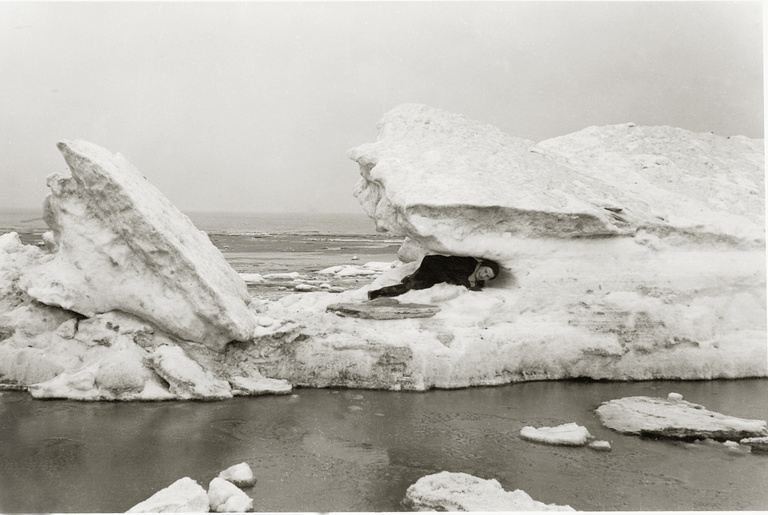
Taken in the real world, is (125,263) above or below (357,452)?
above

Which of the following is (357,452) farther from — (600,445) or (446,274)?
(446,274)

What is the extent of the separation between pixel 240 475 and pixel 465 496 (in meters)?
1.82

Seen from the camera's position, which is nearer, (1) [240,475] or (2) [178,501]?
(2) [178,501]

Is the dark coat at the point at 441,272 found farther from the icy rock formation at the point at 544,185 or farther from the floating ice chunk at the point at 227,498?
the floating ice chunk at the point at 227,498

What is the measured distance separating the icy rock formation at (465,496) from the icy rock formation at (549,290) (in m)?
2.82

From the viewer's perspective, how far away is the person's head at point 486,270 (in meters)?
9.63

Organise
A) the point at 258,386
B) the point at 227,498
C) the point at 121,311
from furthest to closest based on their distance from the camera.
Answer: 1. the point at 121,311
2. the point at 258,386
3. the point at 227,498

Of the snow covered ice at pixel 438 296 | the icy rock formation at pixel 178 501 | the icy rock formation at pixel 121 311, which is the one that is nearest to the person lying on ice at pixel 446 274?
the snow covered ice at pixel 438 296

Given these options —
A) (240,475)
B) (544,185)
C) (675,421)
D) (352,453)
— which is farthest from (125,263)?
(675,421)

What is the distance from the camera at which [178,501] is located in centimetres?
482

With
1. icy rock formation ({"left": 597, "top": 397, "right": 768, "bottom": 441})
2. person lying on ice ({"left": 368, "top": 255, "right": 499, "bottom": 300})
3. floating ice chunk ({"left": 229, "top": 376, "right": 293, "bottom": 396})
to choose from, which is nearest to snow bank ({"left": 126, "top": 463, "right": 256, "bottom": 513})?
floating ice chunk ({"left": 229, "top": 376, "right": 293, "bottom": 396})

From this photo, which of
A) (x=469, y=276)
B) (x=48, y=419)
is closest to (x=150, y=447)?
(x=48, y=419)

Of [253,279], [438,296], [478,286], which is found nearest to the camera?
[438,296]

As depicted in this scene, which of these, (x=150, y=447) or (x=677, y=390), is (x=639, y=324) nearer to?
(x=677, y=390)
